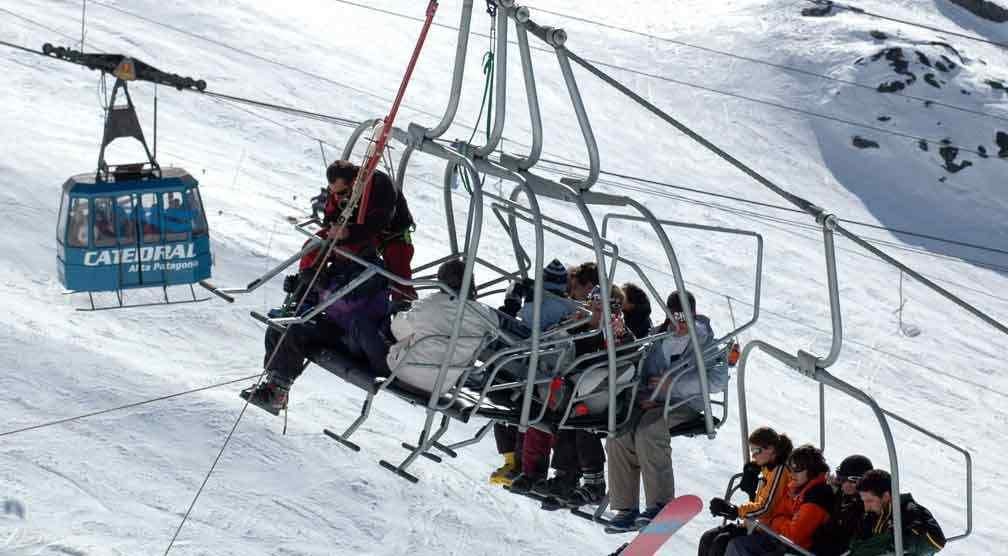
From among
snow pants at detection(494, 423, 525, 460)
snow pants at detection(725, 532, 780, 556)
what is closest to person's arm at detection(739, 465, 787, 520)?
snow pants at detection(725, 532, 780, 556)

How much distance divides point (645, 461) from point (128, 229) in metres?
4.30

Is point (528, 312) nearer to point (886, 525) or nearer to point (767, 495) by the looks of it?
point (767, 495)

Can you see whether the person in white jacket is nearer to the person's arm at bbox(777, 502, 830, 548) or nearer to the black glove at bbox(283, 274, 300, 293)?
the black glove at bbox(283, 274, 300, 293)

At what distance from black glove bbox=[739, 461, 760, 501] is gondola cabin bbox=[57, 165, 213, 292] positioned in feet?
15.4

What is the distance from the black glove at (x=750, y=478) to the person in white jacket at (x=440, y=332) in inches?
72.1

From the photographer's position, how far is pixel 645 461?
10.1m

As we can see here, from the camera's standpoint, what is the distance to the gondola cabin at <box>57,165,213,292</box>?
34.8 ft

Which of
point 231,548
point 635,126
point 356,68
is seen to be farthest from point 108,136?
point 635,126

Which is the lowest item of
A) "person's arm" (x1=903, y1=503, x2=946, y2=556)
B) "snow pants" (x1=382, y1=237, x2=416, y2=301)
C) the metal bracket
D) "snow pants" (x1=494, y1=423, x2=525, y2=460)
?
"snow pants" (x1=494, y1=423, x2=525, y2=460)

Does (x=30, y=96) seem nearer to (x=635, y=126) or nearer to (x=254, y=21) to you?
(x=254, y=21)

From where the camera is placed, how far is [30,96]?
105 feet

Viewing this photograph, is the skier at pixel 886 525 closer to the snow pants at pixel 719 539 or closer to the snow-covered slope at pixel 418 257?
the snow pants at pixel 719 539

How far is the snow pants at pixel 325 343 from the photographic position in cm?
937

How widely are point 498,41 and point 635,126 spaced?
113 feet
